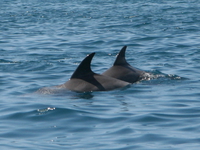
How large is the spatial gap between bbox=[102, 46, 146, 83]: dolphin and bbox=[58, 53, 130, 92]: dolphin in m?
0.86

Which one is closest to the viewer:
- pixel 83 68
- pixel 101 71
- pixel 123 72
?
pixel 83 68

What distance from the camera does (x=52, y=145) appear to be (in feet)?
28.5

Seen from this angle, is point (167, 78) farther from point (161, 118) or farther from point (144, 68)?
point (161, 118)

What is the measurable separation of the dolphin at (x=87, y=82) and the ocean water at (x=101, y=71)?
0.35 m

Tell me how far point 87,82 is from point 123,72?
5.55 feet

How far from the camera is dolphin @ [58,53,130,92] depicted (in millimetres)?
13102

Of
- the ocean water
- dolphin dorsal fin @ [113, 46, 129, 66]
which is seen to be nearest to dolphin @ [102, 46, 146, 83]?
dolphin dorsal fin @ [113, 46, 129, 66]

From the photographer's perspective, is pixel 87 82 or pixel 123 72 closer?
pixel 87 82

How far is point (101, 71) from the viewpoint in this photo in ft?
53.2

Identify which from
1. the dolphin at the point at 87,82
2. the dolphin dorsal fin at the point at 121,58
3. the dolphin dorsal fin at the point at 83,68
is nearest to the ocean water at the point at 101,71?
the dolphin at the point at 87,82

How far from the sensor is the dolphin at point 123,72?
1444 cm

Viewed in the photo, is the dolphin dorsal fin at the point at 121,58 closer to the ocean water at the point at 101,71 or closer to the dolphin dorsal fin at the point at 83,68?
the ocean water at the point at 101,71

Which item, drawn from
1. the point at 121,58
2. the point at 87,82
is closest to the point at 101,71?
the point at 121,58

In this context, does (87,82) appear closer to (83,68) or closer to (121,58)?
(83,68)
